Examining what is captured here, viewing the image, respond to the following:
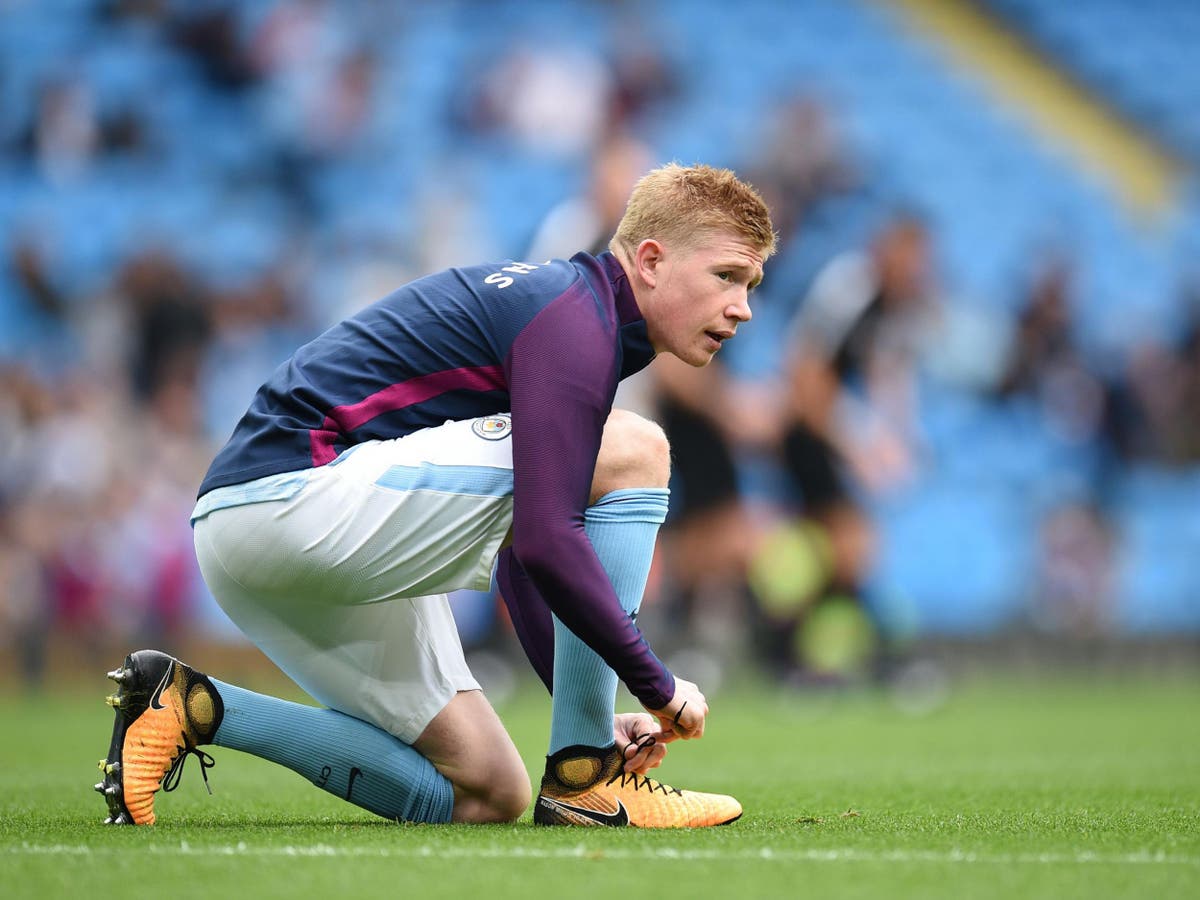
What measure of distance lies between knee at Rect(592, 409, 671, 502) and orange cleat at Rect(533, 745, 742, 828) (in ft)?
1.92

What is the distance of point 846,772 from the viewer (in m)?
5.17

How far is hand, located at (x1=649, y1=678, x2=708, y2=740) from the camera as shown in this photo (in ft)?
10.5

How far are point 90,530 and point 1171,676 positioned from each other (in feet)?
25.7

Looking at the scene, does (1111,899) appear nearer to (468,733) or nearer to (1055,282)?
(468,733)

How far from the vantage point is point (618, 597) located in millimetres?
3373

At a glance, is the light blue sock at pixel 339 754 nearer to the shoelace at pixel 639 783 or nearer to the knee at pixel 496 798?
the knee at pixel 496 798

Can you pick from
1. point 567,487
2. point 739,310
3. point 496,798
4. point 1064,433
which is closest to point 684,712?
point 567,487

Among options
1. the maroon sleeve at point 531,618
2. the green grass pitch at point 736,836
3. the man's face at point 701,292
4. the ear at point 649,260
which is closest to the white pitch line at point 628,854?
the green grass pitch at point 736,836

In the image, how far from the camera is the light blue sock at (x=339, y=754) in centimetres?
361

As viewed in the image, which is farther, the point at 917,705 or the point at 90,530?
the point at 90,530

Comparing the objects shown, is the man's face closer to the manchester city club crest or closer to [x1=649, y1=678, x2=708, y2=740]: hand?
the manchester city club crest

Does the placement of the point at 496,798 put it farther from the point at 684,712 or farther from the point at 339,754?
the point at 684,712

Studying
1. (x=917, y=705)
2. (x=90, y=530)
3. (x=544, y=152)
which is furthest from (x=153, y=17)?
(x=917, y=705)

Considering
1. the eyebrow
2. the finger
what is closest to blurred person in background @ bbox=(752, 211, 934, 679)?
the finger
